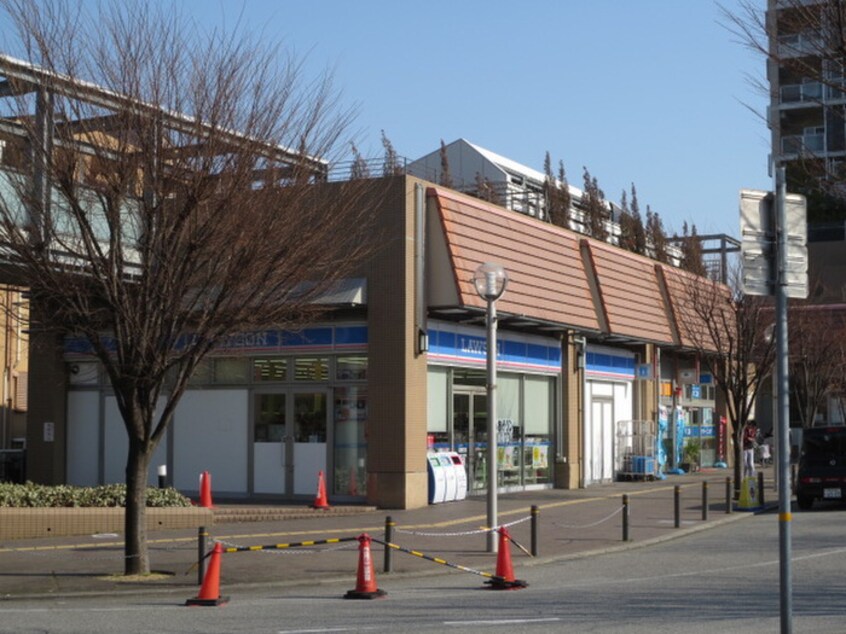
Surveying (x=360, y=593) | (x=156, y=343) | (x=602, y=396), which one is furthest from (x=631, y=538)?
(x=602, y=396)

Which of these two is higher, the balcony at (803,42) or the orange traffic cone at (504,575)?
the balcony at (803,42)

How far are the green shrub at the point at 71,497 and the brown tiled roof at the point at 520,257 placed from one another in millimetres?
7558

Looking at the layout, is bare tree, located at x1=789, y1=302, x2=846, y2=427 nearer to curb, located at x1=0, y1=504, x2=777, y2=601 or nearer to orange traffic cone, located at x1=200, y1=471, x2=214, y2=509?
orange traffic cone, located at x1=200, y1=471, x2=214, y2=509

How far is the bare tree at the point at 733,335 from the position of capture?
32.4m

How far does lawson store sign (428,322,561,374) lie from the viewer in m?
28.2

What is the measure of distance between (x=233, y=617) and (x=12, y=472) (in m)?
20.4

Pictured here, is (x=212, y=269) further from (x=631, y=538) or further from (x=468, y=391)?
(x=468, y=391)

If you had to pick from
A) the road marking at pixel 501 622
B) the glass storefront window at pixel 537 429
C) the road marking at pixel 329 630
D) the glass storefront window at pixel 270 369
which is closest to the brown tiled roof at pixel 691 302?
the glass storefront window at pixel 537 429

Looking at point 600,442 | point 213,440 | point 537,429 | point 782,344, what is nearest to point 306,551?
point 213,440

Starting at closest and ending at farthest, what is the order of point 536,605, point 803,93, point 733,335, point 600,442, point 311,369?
point 536,605
point 803,93
point 311,369
point 600,442
point 733,335

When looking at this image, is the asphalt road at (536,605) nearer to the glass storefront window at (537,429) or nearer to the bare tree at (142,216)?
the bare tree at (142,216)

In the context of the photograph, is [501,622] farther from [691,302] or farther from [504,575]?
[691,302]

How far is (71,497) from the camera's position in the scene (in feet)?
72.9

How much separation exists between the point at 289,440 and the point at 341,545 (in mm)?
7992
